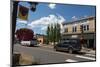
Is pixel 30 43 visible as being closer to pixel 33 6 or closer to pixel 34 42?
pixel 34 42

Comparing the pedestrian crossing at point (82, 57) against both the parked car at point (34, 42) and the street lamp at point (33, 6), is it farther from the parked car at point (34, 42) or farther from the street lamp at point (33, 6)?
the street lamp at point (33, 6)

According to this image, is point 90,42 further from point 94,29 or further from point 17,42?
point 17,42

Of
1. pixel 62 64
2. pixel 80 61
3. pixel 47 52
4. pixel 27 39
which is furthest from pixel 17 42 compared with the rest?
pixel 80 61

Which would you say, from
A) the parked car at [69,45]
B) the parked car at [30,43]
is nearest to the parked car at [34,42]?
the parked car at [30,43]

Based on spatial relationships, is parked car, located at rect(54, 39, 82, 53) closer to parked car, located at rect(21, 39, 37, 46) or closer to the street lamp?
parked car, located at rect(21, 39, 37, 46)

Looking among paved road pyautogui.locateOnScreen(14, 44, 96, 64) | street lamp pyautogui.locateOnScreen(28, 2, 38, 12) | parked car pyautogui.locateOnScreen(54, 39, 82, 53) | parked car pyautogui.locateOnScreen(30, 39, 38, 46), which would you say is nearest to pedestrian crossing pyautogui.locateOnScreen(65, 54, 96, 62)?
paved road pyautogui.locateOnScreen(14, 44, 96, 64)

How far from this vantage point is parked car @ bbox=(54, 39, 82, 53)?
12.8 ft

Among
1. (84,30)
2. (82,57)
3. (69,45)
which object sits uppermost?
(84,30)

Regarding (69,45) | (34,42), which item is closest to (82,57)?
(69,45)

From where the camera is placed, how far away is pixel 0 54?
3451mm

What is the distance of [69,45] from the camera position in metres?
3.97

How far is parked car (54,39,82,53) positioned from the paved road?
87 mm

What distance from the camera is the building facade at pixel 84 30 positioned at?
3.94 metres

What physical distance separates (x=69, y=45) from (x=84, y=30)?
15.5 inches
